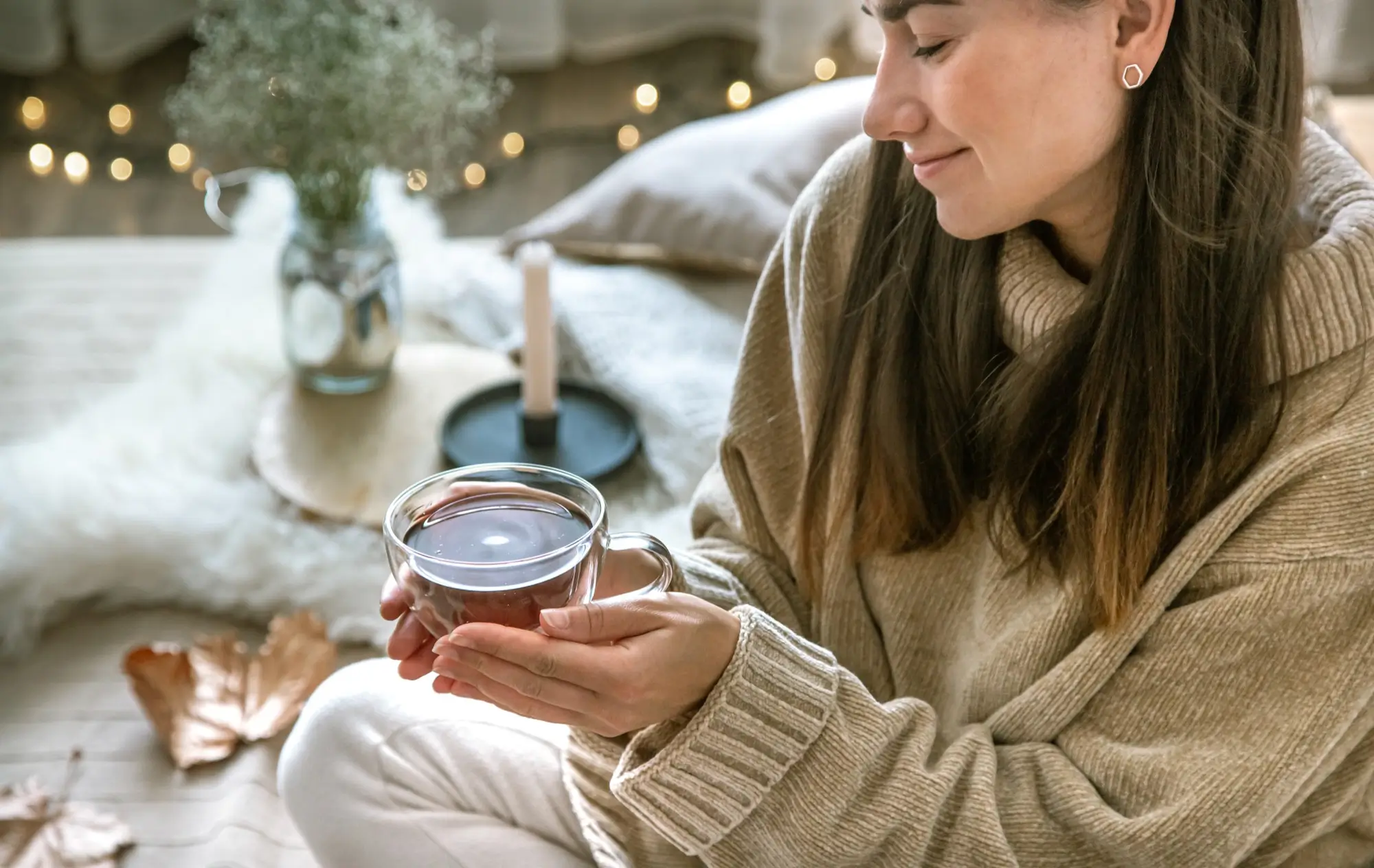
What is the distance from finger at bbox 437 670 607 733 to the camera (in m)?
0.86

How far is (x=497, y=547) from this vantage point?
84 cm

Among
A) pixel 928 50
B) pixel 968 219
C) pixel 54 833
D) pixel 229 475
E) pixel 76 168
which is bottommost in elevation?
pixel 54 833

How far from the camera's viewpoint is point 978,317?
1060 mm

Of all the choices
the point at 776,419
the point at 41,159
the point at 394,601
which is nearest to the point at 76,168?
the point at 41,159

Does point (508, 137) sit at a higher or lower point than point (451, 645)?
lower

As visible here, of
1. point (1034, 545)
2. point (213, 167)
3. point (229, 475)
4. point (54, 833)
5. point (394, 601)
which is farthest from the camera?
point (213, 167)

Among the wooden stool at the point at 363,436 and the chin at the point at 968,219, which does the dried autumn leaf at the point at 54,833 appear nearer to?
the wooden stool at the point at 363,436

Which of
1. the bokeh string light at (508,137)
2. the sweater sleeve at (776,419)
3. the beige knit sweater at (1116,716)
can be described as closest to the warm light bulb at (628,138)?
the bokeh string light at (508,137)

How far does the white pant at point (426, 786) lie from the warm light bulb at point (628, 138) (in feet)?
6.78

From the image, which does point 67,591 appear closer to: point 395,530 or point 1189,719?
point 395,530

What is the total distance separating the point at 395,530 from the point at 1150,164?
0.54 meters

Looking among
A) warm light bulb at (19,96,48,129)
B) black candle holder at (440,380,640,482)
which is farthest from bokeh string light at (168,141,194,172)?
black candle holder at (440,380,640,482)

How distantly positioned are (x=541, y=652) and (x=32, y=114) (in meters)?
2.65

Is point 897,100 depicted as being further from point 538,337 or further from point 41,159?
point 41,159
